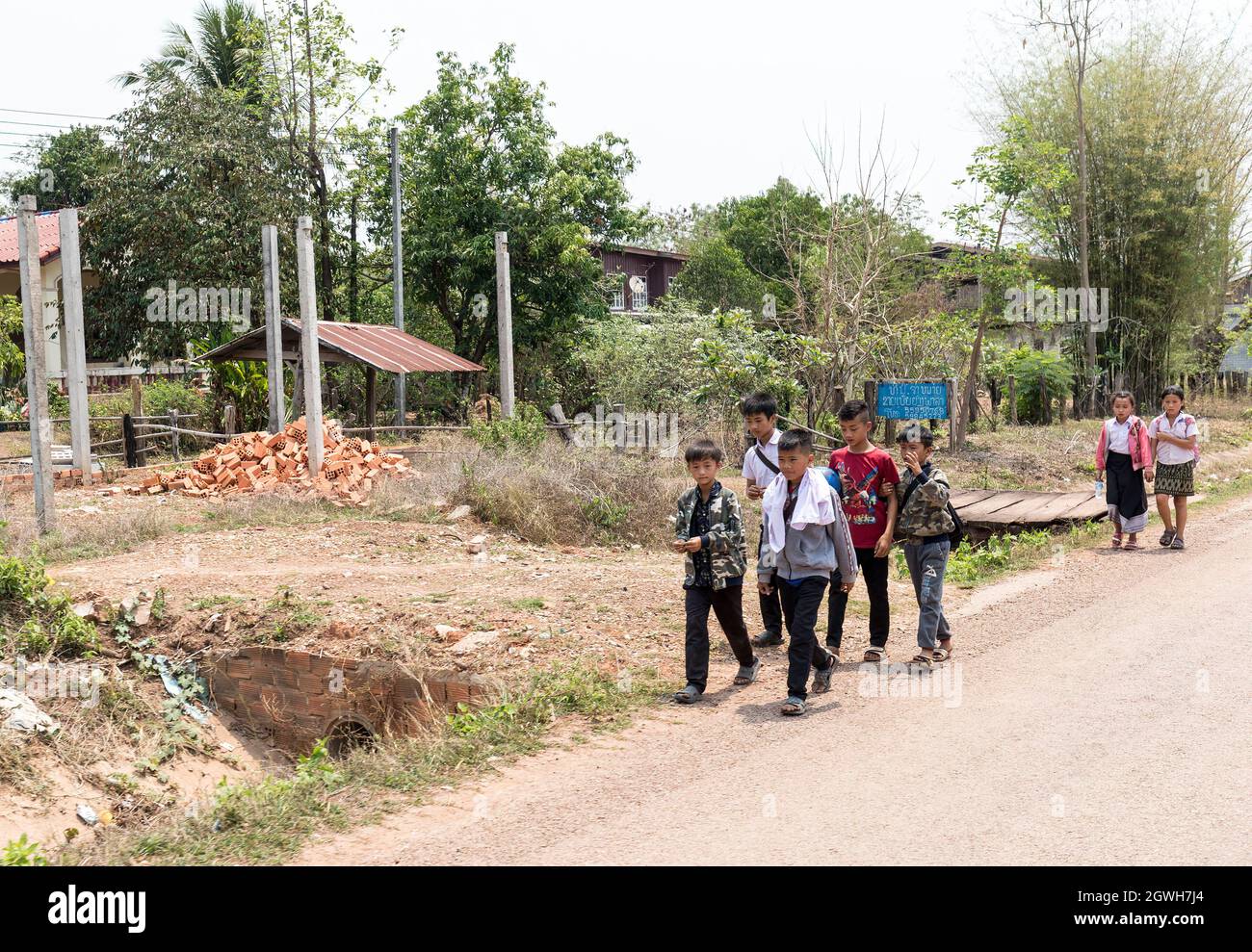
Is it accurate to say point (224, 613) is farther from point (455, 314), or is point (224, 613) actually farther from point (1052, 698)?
point (455, 314)

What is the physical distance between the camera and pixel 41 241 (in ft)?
92.1

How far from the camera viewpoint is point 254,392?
23.4m

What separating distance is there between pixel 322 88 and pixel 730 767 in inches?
1024

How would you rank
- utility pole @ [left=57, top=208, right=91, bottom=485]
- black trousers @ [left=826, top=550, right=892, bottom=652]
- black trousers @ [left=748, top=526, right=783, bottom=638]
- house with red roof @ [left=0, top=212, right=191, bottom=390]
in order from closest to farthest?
1. black trousers @ [left=826, top=550, right=892, bottom=652]
2. black trousers @ [left=748, top=526, right=783, bottom=638]
3. utility pole @ [left=57, top=208, right=91, bottom=485]
4. house with red roof @ [left=0, top=212, right=191, bottom=390]

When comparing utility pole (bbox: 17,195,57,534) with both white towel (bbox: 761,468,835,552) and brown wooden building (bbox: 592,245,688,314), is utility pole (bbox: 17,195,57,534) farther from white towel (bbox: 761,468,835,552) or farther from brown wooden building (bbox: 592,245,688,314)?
brown wooden building (bbox: 592,245,688,314)

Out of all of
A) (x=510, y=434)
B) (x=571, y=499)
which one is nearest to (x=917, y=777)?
(x=571, y=499)

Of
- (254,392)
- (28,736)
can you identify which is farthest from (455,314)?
(28,736)

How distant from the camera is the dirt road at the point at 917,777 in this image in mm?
4312

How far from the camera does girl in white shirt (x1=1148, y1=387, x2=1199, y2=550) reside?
11.6 m

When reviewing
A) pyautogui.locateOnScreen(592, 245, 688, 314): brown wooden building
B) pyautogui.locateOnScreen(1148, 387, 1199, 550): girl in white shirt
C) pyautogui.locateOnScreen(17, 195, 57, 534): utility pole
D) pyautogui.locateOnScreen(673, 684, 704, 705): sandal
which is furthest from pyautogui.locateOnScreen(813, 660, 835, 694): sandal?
pyautogui.locateOnScreen(592, 245, 688, 314): brown wooden building

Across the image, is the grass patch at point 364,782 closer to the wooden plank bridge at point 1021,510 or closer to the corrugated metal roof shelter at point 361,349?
the wooden plank bridge at point 1021,510

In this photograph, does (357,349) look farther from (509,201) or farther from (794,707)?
(794,707)

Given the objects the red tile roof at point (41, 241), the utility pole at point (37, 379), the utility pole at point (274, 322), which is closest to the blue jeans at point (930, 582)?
the utility pole at point (37, 379)

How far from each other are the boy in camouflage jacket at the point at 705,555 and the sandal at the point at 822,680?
24.9 inches
